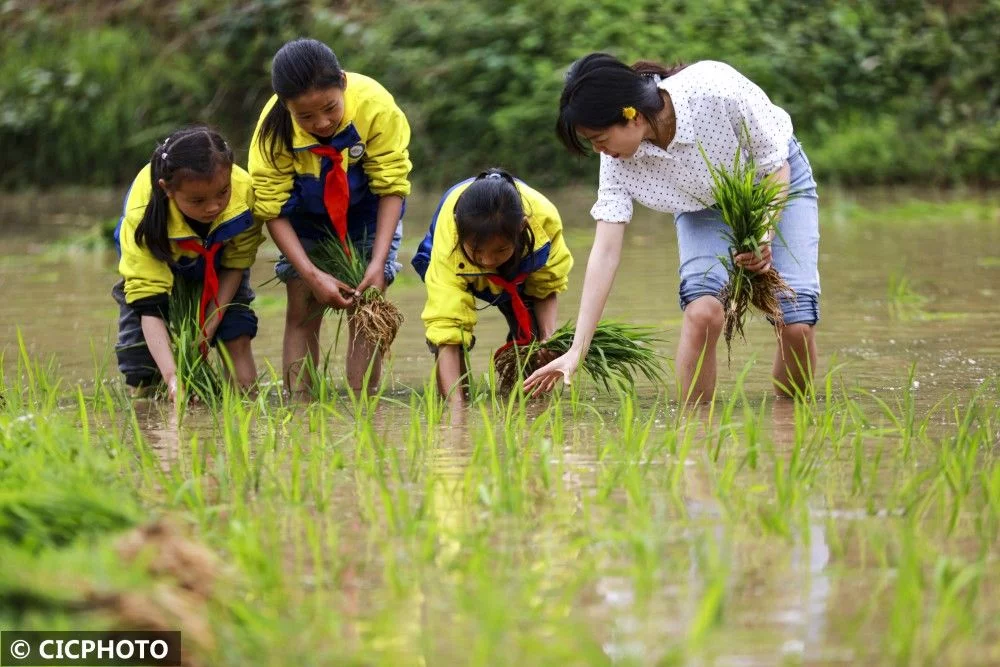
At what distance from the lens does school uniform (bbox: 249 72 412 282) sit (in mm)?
4906

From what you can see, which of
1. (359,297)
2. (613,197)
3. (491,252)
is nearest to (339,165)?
(359,297)

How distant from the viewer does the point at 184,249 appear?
4.91 m

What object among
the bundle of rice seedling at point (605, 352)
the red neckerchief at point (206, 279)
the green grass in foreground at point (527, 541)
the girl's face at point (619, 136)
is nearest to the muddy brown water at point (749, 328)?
the green grass in foreground at point (527, 541)

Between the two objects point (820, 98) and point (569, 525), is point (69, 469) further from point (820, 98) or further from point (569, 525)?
point (820, 98)

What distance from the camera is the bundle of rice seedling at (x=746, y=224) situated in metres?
4.24

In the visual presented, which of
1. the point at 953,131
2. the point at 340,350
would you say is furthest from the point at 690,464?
the point at 953,131

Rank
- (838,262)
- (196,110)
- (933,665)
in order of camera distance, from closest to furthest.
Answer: (933,665) < (838,262) < (196,110)

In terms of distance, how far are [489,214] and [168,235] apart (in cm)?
111

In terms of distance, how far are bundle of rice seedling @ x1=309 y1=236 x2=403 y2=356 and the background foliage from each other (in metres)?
6.22

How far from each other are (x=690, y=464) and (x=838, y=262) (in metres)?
4.72

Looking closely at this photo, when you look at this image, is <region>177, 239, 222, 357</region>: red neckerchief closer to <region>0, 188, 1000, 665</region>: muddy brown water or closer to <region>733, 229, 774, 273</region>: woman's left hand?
<region>0, 188, 1000, 665</region>: muddy brown water

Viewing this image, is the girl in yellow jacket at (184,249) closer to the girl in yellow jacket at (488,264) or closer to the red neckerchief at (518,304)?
the girl in yellow jacket at (488,264)

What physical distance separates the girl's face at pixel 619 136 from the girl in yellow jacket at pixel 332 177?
0.91 meters

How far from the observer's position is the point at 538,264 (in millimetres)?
4824
